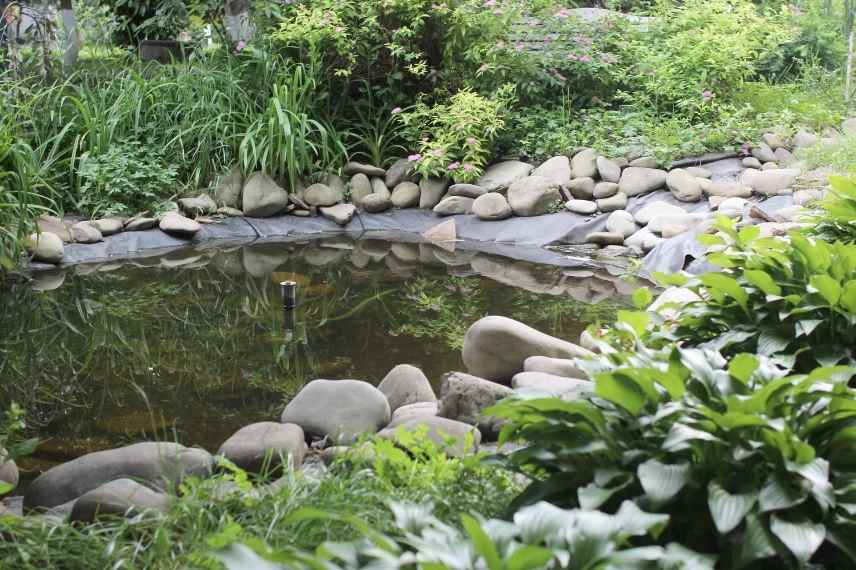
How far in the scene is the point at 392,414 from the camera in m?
4.21

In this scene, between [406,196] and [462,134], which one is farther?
[406,196]

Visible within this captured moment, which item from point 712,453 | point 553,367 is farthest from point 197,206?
point 712,453

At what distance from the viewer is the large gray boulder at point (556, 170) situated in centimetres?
881

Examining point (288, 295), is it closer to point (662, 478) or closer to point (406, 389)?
point (406, 389)

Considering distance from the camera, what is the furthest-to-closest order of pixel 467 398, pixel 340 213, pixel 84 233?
pixel 340 213 → pixel 84 233 → pixel 467 398

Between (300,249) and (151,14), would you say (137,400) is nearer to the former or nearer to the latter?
(300,249)

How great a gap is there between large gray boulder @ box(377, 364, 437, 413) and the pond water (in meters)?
0.43

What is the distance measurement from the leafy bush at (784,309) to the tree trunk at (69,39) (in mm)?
7626

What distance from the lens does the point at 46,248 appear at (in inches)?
289

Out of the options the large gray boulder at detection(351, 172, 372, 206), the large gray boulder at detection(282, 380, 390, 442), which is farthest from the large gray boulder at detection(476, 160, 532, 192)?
the large gray boulder at detection(282, 380, 390, 442)

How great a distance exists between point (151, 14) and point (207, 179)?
3368 millimetres

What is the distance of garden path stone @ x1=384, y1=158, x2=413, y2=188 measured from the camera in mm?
9438

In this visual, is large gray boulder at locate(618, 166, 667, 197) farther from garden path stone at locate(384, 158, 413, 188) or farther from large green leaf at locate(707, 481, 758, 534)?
large green leaf at locate(707, 481, 758, 534)

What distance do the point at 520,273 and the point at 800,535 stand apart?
5.58 metres
